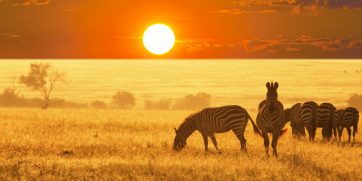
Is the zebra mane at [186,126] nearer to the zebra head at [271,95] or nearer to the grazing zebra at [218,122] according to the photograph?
the grazing zebra at [218,122]

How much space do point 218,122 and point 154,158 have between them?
2.93 m

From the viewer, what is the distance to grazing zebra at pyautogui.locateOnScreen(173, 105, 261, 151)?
2155 cm

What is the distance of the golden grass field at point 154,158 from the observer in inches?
667

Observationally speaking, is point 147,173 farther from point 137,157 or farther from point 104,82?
point 104,82

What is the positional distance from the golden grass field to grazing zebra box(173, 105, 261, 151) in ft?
2.26

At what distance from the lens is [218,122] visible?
21641 millimetres

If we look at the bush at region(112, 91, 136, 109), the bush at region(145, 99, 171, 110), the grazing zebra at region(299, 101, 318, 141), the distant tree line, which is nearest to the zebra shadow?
the grazing zebra at region(299, 101, 318, 141)

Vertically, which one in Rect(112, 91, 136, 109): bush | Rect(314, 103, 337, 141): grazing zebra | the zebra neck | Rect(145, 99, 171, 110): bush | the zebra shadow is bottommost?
the zebra shadow

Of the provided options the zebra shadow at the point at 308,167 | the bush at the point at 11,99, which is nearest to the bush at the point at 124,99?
the bush at the point at 11,99

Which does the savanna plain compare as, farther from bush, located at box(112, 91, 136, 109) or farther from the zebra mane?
bush, located at box(112, 91, 136, 109)

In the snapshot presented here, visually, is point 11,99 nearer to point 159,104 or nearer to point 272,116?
point 159,104

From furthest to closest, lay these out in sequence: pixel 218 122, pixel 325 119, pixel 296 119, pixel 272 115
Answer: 1. pixel 296 119
2. pixel 325 119
3. pixel 218 122
4. pixel 272 115

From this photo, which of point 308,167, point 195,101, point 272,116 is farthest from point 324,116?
point 195,101

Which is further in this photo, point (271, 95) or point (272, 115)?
point (272, 115)
